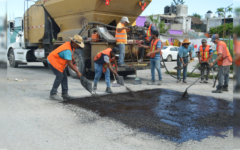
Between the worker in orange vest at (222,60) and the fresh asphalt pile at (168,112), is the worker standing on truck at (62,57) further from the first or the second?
the worker in orange vest at (222,60)

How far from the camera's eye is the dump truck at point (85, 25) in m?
7.90

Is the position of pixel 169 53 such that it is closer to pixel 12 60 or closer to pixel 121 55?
pixel 12 60

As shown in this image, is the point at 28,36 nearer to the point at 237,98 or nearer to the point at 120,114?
the point at 120,114

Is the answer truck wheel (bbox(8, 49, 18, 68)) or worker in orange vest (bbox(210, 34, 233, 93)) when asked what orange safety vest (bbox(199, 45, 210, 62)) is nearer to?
worker in orange vest (bbox(210, 34, 233, 93))

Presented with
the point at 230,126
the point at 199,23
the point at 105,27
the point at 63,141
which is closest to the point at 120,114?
the point at 63,141

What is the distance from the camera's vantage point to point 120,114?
4.31m

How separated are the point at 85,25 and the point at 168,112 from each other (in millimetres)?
5084

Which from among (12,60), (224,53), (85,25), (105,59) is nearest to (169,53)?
(12,60)

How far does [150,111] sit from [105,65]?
2.20 metres

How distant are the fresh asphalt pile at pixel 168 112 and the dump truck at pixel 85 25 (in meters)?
2.34

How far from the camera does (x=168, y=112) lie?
14.8 ft

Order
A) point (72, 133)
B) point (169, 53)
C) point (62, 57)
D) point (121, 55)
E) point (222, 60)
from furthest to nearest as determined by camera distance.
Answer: point (169, 53), point (121, 55), point (222, 60), point (62, 57), point (72, 133)

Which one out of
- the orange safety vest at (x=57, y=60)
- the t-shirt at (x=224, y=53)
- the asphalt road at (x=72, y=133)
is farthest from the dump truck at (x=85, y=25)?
the asphalt road at (x=72, y=133)

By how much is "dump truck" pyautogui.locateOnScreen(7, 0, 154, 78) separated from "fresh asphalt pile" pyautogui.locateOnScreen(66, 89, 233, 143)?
234 cm
